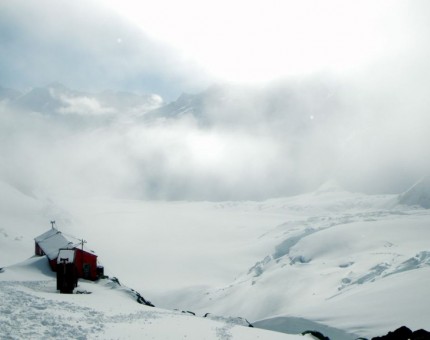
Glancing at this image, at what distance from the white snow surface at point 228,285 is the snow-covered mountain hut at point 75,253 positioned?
4.07 feet

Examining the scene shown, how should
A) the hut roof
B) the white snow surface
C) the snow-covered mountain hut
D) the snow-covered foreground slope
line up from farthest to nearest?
the hut roof → the snow-covered mountain hut → the white snow surface → the snow-covered foreground slope

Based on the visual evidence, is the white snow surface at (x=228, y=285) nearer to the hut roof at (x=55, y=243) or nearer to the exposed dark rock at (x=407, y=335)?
the hut roof at (x=55, y=243)

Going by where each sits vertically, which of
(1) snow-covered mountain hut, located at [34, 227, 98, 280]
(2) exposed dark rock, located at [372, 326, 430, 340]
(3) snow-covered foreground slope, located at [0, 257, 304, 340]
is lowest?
(2) exposed dark rock, located at [372, 326, 430, 340]

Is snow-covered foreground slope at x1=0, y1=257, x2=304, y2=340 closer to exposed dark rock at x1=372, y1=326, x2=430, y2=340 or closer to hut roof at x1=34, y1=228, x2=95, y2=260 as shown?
exposed dark rock at x1=372, y1=326, x2=430, y2=340

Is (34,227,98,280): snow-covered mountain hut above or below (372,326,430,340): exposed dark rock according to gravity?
above

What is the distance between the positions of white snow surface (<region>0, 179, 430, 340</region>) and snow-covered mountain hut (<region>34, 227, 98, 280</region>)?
124 centimetres

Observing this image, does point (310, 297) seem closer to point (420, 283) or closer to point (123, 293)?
point (420, 283)

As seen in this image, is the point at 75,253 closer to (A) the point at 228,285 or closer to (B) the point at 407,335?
(B) the point at 407,335

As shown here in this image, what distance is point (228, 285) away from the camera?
10731cm

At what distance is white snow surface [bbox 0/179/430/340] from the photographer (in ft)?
85.1

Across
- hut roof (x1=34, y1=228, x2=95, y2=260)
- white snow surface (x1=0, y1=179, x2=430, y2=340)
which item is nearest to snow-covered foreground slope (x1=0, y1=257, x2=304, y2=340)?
white snow surface (x1=0, y1=179, x2=430, y2=340)

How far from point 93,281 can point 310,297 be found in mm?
42809

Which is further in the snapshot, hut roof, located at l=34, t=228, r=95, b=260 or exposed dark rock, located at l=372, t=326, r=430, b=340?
hut roof, located at l=34, t=228, r=95, b=260

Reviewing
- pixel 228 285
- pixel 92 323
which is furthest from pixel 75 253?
pixel 228 285
